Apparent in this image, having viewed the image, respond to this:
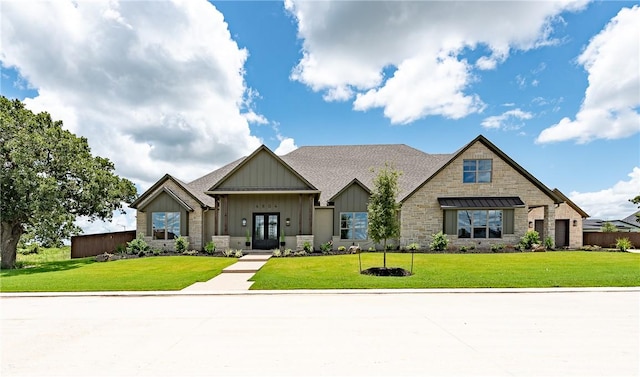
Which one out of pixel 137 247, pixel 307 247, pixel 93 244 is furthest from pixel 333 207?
pixel 93 244

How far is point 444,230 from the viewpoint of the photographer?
21.1m

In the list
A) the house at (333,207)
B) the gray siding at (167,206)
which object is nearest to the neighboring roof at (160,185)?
the house at (333,207)

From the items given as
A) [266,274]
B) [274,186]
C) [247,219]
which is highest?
[274,186]

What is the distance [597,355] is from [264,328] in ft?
18.6

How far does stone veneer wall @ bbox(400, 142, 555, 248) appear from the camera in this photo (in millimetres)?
20953

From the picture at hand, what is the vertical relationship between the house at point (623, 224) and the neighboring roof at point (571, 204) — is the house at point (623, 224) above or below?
below

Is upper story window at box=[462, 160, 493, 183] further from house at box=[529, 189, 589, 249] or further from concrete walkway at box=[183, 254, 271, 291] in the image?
concrete walkway at box=[183, 254, 271, 291]

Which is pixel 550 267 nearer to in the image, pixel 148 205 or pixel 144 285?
pixel 144 285

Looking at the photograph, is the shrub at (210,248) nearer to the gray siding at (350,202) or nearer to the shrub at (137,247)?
the shrub at (137,247)

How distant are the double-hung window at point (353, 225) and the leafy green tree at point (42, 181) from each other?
14.6 m

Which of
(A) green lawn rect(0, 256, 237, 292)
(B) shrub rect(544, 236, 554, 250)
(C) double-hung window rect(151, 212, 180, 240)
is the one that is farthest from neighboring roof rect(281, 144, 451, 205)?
(A) green lawn rect(0, 256, 237, 292)

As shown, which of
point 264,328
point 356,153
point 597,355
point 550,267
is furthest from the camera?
point 356,153

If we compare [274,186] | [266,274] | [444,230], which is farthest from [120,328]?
[444,230]

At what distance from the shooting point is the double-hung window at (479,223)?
21.1 m
